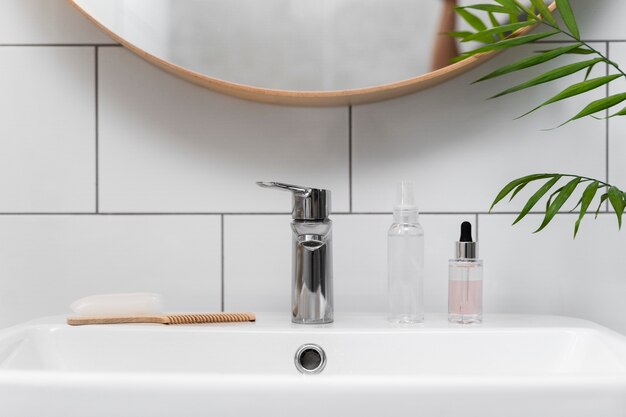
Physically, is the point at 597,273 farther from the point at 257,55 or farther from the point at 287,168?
the point at 257,55

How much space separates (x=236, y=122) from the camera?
95cm

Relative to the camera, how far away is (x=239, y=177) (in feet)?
3.10

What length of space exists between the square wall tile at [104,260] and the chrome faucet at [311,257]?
0.18 meters

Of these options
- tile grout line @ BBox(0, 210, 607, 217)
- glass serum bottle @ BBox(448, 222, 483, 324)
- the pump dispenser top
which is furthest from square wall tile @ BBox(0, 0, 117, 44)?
glass serum bottle @ BBox(448, 222, 483, 324)

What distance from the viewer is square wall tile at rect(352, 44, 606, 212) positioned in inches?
36.7

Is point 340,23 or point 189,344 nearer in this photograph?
point 189,344

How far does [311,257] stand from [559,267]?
1.22ft

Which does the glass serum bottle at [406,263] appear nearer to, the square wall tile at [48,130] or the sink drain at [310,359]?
the sink drain at [310,359]

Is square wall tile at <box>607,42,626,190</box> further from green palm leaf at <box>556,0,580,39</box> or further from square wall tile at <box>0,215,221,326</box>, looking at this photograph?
square wall tile at <box>0,215,221,326</box>

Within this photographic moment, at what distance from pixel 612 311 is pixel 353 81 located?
0.49 metres

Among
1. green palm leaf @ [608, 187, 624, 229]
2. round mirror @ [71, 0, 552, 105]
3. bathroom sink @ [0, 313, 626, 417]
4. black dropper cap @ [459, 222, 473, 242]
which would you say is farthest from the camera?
round mirror @ [71, 0, 552, 105]

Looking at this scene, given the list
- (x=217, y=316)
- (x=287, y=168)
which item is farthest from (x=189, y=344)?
(x=287, y=168)

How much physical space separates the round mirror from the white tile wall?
0.04 metres

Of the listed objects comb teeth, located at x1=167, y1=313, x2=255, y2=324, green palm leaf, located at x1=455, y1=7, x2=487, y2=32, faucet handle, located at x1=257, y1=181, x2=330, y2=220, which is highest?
green palm leaf, located at x1=455, y1=7, x2=487, y2=32
